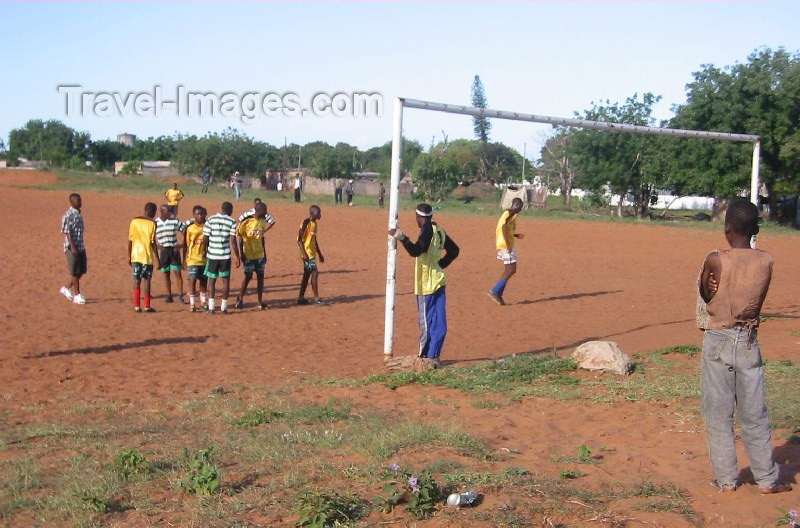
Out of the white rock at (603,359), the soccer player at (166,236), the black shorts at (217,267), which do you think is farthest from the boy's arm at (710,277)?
the soccer player at (166,236)

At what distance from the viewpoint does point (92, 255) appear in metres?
21.6

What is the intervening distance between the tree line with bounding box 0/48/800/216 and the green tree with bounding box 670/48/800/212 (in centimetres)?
4

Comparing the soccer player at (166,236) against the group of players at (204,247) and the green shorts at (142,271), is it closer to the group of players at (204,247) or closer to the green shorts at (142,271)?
the group of players at (204,247)

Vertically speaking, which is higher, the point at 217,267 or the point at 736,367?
the point at 736,367

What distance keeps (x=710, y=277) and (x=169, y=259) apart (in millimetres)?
10644

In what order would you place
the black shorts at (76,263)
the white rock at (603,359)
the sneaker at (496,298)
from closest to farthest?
the white rock at (603,359), the black shorts at (76,263), the sneaker at (496,298)

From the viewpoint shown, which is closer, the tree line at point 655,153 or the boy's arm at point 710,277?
the boy's arm at point 710,277

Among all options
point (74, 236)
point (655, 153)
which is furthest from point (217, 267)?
point (655, 153)

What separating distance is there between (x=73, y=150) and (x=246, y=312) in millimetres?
77491

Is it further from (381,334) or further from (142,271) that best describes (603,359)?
(142,271)

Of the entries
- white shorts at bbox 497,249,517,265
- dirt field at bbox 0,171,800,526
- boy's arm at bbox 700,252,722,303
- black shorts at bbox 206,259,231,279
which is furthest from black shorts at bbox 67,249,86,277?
boy's arm at bbox 700,252,722,303

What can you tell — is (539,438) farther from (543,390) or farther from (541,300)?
(541,300)

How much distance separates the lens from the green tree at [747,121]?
3077 cm

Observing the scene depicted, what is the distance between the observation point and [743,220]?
5211 millimetres
